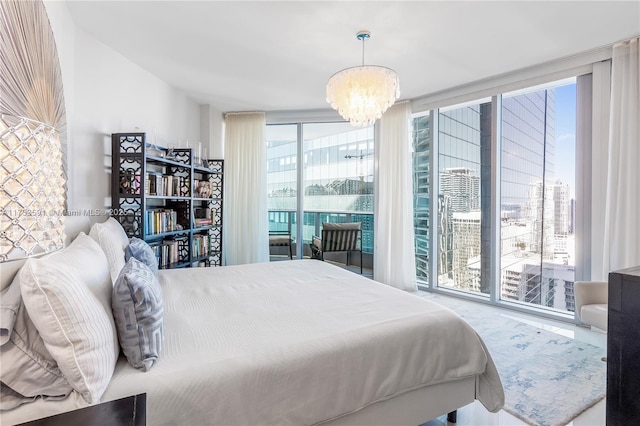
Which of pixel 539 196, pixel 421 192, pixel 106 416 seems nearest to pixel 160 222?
pixel 106 416

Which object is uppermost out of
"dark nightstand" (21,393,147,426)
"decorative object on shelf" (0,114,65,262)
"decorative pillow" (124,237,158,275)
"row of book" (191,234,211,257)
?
"decorative object on shelf" (0,114,65,262)

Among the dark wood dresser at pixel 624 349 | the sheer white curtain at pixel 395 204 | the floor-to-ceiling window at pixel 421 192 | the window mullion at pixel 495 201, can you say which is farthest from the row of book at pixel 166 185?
the window mullion at pixel 495 201

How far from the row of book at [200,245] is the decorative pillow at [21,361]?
2699 mm

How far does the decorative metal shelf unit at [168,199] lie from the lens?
2.81 meters

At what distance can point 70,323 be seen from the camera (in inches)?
38.1

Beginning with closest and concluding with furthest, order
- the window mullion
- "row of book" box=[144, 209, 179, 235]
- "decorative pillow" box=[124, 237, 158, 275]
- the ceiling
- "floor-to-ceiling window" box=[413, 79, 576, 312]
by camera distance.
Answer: "decorative pillow" box=[124, 237, 158, 275], the ceiling, "row of book" box=[144, 209, 179, 235], "floor-to-ceiling window" box=[413, 79, 576, 312], the window mullion

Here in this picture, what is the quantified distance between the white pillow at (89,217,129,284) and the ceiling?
1555mm

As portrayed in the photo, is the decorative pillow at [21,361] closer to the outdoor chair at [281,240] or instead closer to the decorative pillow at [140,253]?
the decorative pillow at [140,253]

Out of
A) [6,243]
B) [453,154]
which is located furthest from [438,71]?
[6,243]

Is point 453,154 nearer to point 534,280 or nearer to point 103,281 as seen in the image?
point 534,280

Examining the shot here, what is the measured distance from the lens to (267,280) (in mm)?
2330

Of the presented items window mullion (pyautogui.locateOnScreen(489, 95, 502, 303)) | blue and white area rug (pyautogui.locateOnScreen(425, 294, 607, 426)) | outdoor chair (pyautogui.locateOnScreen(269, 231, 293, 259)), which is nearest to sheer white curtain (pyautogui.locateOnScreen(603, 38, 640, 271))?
blue and white area rug (pyautogui.locateOnScreen(425, 294, 607, 426))

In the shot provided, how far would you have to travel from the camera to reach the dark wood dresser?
902 millimetres

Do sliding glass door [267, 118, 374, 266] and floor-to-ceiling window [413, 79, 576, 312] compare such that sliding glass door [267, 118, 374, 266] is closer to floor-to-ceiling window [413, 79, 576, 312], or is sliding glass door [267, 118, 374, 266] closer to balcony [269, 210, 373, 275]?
balcony [269, 210, 373, 275]
